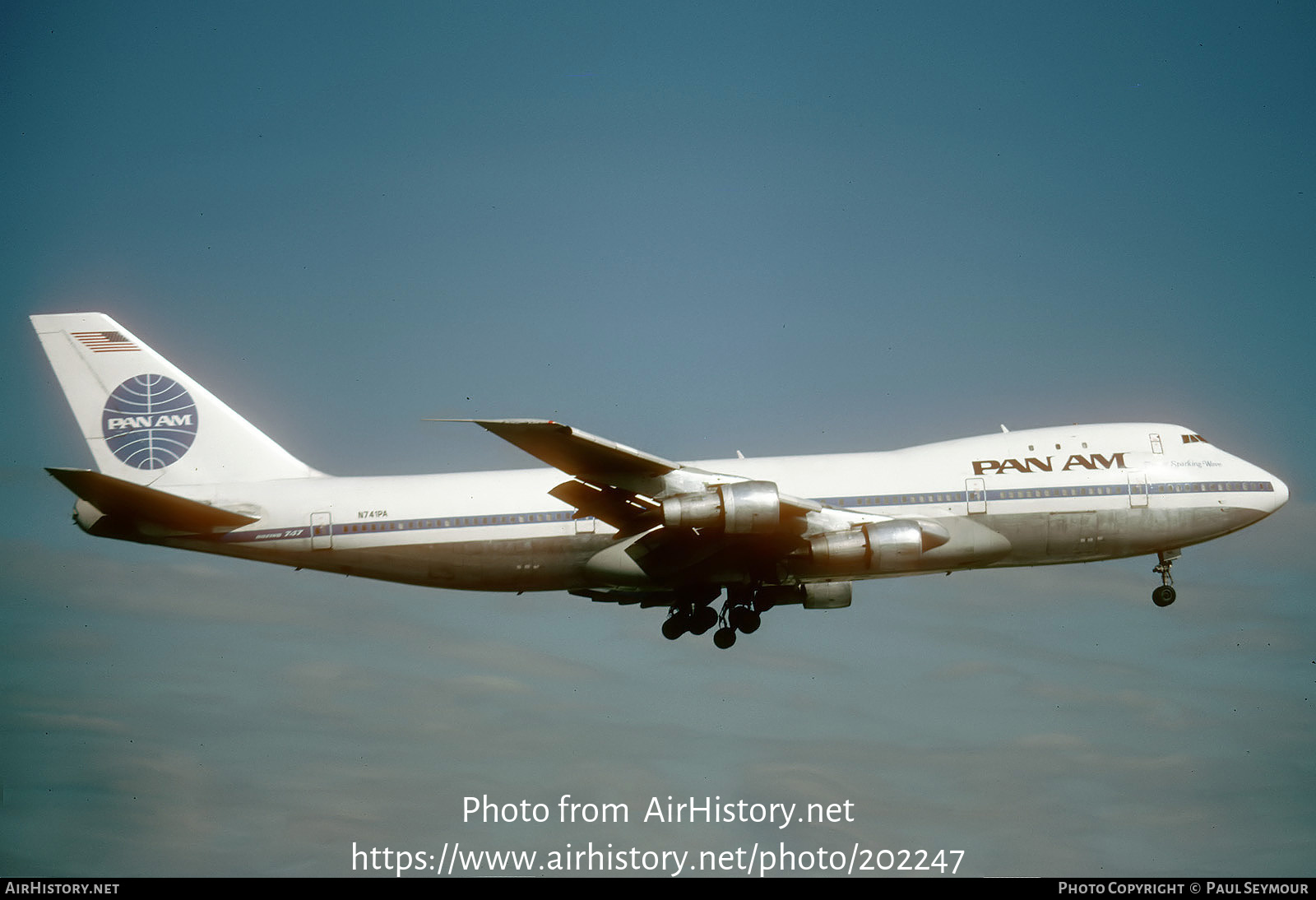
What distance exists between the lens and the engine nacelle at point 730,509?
3444cm

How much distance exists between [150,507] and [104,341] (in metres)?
8.13

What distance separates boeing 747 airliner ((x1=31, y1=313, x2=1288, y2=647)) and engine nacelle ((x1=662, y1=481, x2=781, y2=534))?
5 cm

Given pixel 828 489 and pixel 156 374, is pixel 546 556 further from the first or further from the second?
pixel 156 374

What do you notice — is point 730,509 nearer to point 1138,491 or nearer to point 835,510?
point 835,510

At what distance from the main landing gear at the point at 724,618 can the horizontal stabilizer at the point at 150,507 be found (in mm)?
13251

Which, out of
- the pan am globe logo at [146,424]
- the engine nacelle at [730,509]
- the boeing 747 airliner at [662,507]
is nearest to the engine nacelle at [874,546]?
the boeing 747 airliner at [662,507]

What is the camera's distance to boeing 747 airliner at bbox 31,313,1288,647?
119 ft

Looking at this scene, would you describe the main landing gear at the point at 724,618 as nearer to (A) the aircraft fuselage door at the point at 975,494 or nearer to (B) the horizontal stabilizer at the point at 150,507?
(A) the aircraft fuselage door at the point at 975,494

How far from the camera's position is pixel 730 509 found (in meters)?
34.4

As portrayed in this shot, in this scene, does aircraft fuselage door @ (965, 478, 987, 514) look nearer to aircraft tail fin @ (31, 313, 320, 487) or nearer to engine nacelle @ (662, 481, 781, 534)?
engine nacelle @ (662, 481, 781, 534)

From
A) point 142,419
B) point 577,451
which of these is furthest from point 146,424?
point 577,451

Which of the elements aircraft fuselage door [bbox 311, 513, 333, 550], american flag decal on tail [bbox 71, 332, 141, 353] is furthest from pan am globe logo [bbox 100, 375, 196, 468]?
aircraft fuselage door [bbox 311, 513, 333, 550]
